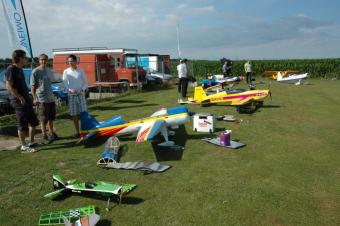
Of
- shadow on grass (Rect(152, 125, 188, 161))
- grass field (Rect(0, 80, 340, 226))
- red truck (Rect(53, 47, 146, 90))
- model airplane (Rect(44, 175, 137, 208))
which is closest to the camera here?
grass field (Rect(0, 80, 340, 226))

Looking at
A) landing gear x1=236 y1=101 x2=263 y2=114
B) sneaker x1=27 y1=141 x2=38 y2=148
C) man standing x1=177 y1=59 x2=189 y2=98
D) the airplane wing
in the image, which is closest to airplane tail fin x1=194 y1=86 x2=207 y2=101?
landing gear x1=236 y1=101 x2=263 y2=114

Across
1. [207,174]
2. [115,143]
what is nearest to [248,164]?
[207,174]

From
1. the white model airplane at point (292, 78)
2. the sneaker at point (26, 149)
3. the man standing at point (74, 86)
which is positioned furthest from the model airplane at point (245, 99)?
the white model airplane at point (292, 78)

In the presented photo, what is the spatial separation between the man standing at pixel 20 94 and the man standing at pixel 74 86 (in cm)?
105

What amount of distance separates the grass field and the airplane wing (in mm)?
556

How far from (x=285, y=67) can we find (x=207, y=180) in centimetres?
3820

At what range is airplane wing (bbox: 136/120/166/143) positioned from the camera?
675cm

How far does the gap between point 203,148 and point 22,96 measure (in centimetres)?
463

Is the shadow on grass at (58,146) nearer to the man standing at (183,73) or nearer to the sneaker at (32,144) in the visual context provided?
the sneaker at (32,144)

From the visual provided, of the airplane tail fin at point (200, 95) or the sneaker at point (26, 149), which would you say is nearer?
the sneaker at point (26, 149)

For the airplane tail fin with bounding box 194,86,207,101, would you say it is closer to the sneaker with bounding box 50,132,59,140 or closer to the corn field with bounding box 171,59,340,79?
the sneaker with bounding box 50,132,59,140

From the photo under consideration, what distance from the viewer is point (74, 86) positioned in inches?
325

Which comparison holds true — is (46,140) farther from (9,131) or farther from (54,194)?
(54,194)

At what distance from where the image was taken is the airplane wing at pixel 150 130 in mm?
6754
